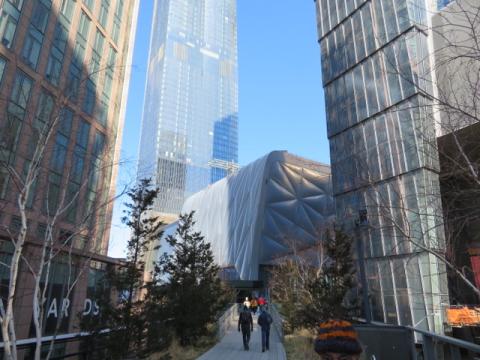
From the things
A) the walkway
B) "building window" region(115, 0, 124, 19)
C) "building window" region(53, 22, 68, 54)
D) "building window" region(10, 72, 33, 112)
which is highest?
"building window" region(115, 0, 124, 19)

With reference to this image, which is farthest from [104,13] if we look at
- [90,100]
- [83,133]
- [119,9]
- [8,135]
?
[8,135]

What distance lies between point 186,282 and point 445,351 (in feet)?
40.2

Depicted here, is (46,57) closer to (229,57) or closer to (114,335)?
(114,335)

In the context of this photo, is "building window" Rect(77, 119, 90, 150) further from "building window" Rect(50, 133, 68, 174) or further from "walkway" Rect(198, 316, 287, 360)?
"walkway" Rect(198, 316, 287, 360)

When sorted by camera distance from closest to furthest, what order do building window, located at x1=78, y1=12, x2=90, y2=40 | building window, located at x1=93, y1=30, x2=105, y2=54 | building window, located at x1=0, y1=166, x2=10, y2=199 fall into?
1. building window, located at x1=0, y1=166, x2=10, y2=199
2. building window, located at x1=78, y1=12, x2=90, y2=40
3. building window, located at x1=93, y1=30, x2=105, y2=54

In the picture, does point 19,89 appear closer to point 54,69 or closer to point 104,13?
point 54,69

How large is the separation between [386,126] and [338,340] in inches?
1039

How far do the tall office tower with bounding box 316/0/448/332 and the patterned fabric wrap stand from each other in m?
15.8

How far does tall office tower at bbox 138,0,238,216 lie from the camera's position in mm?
143875

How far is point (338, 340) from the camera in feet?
9.12

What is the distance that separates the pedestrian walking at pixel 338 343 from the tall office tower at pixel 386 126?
1579cm

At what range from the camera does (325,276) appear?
1581cm

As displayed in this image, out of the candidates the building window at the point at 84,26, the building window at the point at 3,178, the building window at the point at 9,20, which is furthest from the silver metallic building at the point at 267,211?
the building window at the point at 3,178

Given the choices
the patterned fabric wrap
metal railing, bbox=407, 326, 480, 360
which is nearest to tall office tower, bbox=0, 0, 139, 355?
metal railing, bbox=407, 326, 480, 360
